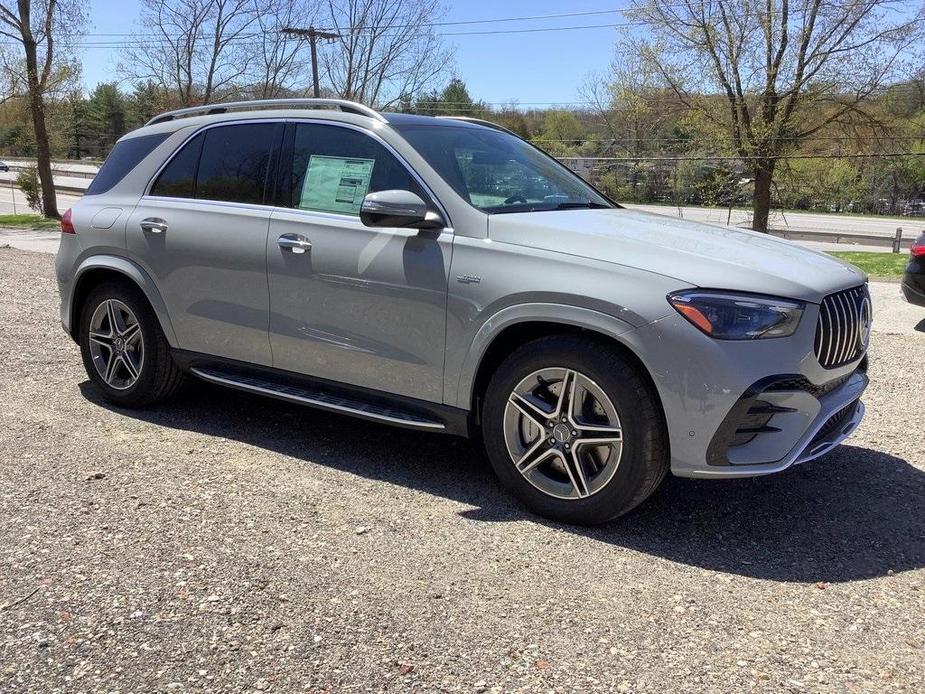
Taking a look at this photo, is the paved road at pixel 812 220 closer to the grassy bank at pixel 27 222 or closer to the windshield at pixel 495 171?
the grassy bank at pixel 27 222

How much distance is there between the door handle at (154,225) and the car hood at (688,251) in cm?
214

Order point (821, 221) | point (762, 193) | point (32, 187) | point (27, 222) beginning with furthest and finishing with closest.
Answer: point (821, 221)
point (32, 187)
point (27, 222)
point (762, 193)

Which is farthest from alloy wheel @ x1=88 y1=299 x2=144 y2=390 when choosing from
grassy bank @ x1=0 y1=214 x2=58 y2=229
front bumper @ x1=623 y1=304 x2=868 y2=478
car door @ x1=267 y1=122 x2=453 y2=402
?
grassy bank @ x1=0 y1=214 x2=58 y2=229

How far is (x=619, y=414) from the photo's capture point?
3.42 m

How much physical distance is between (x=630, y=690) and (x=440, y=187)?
2439 millimetres

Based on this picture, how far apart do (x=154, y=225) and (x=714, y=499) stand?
11.5 feet

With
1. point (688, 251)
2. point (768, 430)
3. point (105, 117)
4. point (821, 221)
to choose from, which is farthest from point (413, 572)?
point (105, 117)

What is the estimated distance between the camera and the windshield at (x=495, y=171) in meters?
4.14

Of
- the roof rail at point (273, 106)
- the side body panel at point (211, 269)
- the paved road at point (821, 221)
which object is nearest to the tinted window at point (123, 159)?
the roof rail at point (273, 106)

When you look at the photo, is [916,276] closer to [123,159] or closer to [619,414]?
[619,414]

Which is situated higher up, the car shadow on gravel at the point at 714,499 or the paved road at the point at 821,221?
the paved road at the point at 821,221

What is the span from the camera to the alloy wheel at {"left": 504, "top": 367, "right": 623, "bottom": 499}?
3496 millimetres

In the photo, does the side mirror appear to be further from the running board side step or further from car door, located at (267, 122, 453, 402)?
the running board side step

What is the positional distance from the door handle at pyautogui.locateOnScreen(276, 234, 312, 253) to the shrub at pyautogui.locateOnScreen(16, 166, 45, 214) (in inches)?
1098
